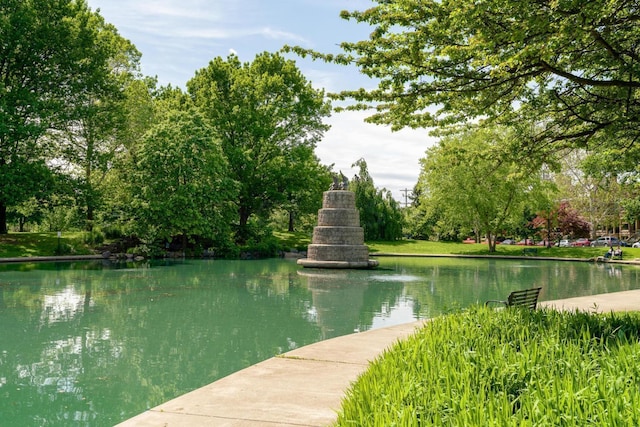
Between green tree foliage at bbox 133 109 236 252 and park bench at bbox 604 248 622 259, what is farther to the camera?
park bench at bbox 604 248 622 259

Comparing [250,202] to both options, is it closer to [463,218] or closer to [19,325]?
[463,218]

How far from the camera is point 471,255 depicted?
151 feet

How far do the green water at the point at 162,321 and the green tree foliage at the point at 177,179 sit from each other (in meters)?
11.4

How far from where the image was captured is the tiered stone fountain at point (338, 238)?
1209 inches

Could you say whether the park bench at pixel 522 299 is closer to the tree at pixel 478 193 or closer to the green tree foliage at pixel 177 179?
the green tree foliage at pixel 177 179

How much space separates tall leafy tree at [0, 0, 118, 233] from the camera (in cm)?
3272

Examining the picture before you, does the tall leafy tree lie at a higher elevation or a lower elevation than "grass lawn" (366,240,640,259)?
higher

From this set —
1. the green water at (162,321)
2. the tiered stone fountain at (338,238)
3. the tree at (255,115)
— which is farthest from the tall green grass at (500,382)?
the tree at (255,115)

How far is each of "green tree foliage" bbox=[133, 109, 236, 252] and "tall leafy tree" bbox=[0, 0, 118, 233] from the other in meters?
5.93

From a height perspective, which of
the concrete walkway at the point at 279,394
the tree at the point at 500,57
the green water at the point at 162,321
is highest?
the tree at the point at 500,57

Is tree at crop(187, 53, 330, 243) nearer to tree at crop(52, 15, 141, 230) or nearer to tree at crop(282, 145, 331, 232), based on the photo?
tree at crop(282, 145, 331, 232)

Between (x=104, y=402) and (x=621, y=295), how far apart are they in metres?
13.5

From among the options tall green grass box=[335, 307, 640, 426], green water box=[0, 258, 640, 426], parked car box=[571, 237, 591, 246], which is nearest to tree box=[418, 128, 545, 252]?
parked car box=[571, 237, 591, 246]

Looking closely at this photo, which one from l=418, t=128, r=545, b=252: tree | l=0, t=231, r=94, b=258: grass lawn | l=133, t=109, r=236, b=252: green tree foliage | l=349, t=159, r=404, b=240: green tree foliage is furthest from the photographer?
l=349, t=159, r=404, b=240: green tree foliage
